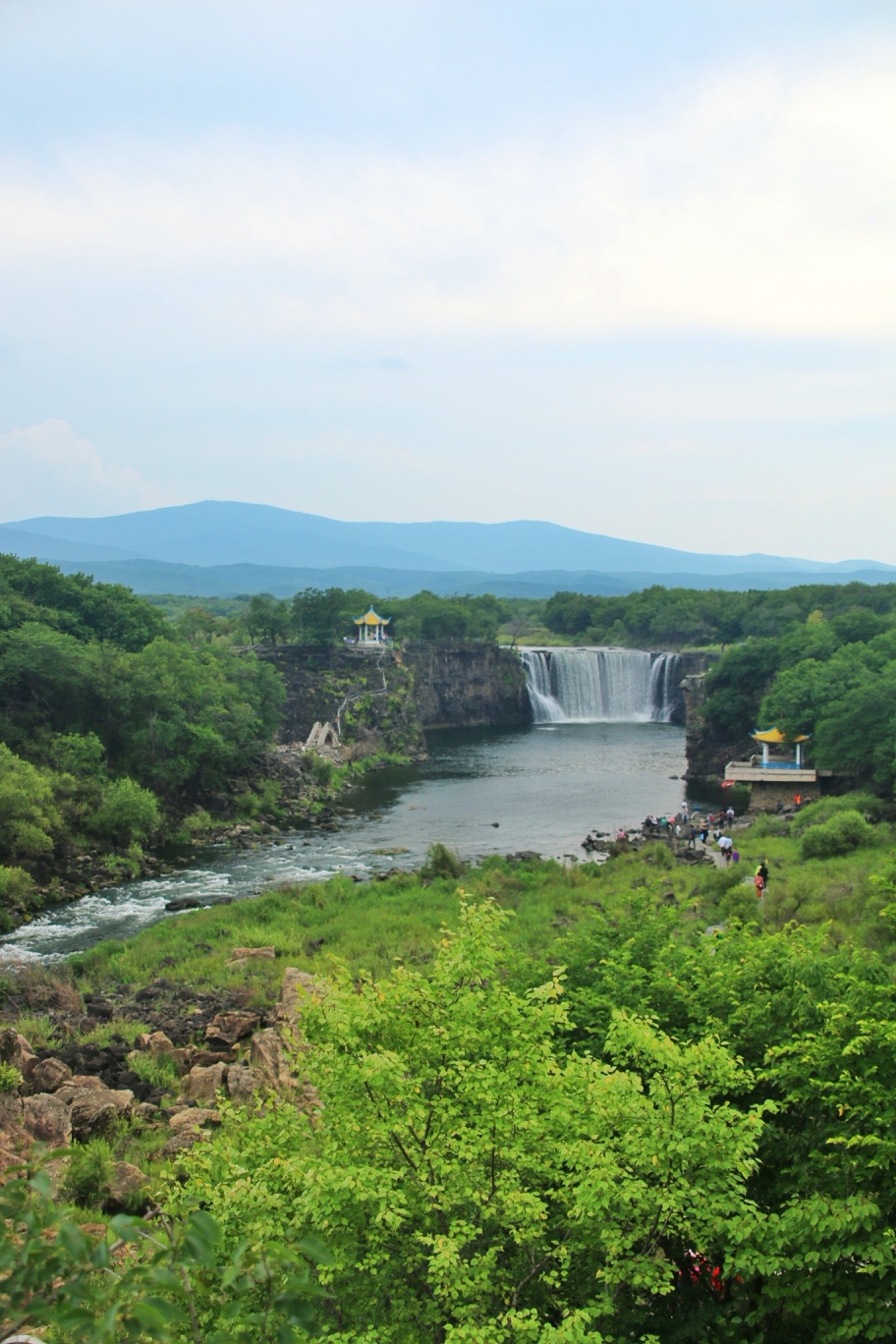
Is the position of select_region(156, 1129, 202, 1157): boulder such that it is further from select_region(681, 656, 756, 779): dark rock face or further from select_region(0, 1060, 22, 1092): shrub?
select_region(681, 656, 756, 779): dark rock face

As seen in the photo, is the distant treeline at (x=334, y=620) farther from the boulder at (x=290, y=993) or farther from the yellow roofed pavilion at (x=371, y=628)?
the boulder at (x=290, y=993)

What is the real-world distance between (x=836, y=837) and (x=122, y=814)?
29.0 metres

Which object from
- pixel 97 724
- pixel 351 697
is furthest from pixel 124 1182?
pixel 351 697

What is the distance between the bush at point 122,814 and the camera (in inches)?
1688

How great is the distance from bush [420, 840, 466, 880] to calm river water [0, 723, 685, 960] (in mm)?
3108

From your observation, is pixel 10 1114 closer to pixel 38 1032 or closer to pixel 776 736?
pixel 38 1032

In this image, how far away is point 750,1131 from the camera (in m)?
8.87

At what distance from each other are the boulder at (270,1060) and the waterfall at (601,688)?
71882mm

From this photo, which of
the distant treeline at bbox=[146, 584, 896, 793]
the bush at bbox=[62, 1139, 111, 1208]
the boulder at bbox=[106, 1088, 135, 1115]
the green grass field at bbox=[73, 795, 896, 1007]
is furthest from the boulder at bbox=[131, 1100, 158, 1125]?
the distant treeline at bbox=[146, 584, 896, 793]

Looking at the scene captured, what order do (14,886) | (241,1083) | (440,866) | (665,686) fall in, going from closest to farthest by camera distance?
(241,1083) → (14,886) → (440,866) → (665,686)

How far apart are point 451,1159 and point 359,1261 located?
109 cm

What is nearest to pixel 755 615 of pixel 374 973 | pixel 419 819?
pixel 419 819

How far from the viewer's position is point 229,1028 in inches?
879

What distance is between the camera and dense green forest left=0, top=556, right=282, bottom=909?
129ft
